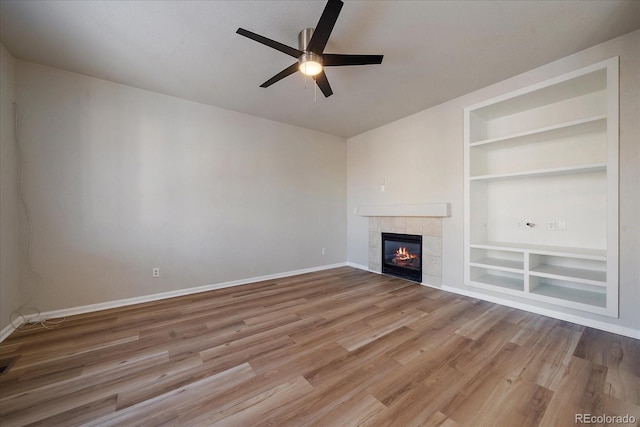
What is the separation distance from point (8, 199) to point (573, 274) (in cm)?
583

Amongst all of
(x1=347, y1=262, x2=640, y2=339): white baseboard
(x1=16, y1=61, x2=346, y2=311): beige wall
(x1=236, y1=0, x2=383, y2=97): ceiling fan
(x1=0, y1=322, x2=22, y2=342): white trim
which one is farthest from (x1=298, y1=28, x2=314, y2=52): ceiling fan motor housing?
(x1=0, y1=322, x2=22, y2=342): white trim

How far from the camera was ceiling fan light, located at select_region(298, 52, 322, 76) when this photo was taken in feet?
6.53

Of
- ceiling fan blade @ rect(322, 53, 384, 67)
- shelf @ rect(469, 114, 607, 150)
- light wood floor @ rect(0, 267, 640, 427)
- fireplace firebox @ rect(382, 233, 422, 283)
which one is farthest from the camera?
fireplace firebox @ rect(382, 233, 422, 283)

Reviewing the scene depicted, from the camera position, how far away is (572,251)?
244 cm

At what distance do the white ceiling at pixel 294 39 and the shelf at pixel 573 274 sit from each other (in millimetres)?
2276

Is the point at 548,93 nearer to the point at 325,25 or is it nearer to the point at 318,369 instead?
the point at 325,25

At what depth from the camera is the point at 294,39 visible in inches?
86.4

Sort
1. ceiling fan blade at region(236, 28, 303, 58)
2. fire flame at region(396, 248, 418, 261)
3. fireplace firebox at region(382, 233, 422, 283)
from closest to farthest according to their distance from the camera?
ceiling fan blade at region(236, 28, 303, 58)
fireplace firebox at region(382, 233, 422, 283)
fire flame at region(396, 248, 418, 261)

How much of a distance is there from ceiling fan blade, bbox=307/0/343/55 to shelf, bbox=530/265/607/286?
319 cm

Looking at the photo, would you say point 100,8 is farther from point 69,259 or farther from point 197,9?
point 69,259

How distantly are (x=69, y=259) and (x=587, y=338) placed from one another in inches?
209

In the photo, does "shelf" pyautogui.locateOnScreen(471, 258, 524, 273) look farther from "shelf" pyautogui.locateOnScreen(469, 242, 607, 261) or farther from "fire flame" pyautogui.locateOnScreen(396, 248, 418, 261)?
"fire flame" pyautogui.locateOnScreen(396, 248, 418, 261)

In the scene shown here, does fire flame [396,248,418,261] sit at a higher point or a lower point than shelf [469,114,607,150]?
lower

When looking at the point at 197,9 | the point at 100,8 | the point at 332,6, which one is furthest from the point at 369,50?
the point at 100,8
